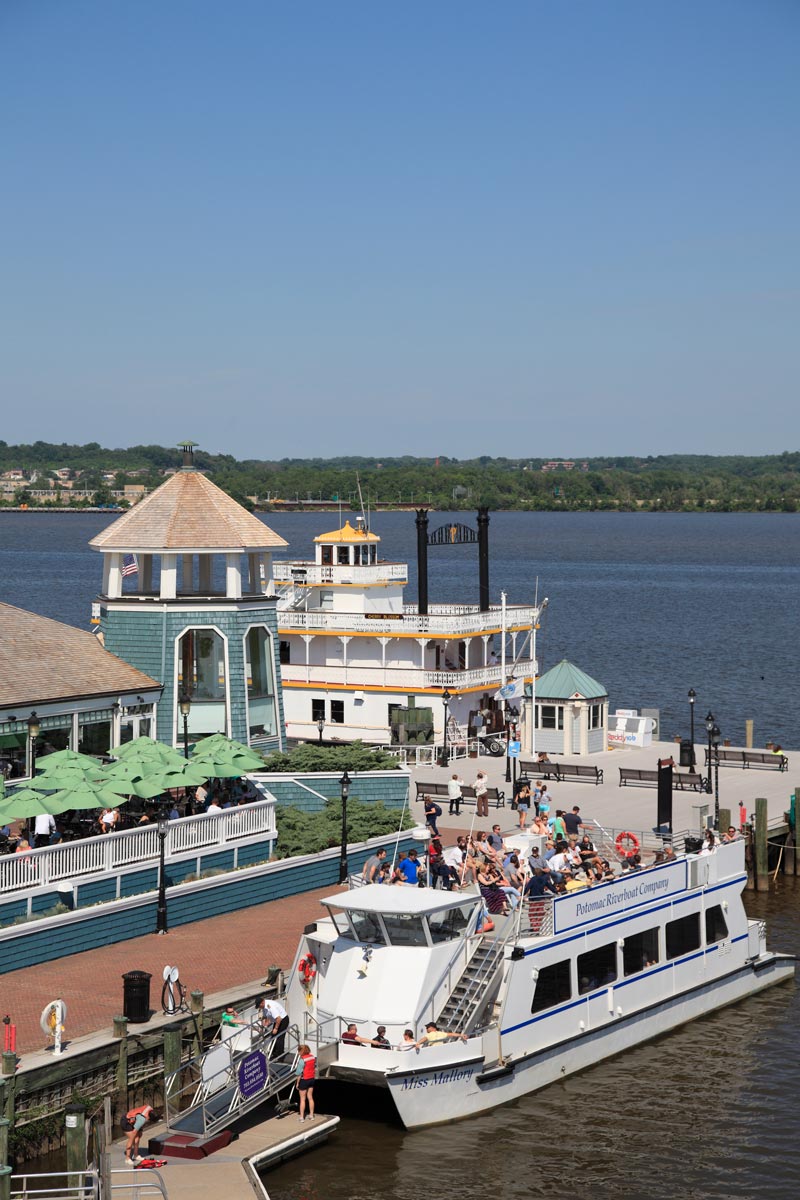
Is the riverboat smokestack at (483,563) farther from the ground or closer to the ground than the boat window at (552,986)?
farther from the ground

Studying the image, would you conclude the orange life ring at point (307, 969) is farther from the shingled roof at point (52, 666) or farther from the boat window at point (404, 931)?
the shingled roof at point (52, 666)

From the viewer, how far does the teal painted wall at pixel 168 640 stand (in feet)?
131

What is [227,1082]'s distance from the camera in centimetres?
2411

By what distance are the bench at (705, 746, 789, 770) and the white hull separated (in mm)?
17051

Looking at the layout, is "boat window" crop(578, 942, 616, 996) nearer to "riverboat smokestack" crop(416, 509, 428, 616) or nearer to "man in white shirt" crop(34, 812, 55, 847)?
"man in white shirt" crop(34, 812, 55, 847)

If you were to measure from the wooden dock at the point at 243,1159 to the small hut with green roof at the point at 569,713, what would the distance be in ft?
91.2

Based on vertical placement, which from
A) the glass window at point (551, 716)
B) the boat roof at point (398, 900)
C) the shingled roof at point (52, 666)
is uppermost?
the shingled roof at point (52, 666)

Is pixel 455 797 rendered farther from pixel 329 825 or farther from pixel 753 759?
pixel 753 759

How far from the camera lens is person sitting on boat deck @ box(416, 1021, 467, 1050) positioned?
81.6ft

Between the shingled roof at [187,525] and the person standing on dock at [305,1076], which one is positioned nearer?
the person standing on dock at [305,1076]

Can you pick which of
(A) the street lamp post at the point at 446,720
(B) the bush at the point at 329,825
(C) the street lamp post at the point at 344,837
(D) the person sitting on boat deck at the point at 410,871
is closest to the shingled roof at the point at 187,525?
(B) the bush at the point at 329,825

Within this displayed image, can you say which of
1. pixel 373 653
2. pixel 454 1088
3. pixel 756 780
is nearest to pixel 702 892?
pixel 454 1088

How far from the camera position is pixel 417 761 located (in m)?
51.9

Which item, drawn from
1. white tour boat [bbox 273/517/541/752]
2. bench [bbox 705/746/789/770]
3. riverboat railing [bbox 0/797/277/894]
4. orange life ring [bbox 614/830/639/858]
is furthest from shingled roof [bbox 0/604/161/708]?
bench [bbox 705/746/789/770]
